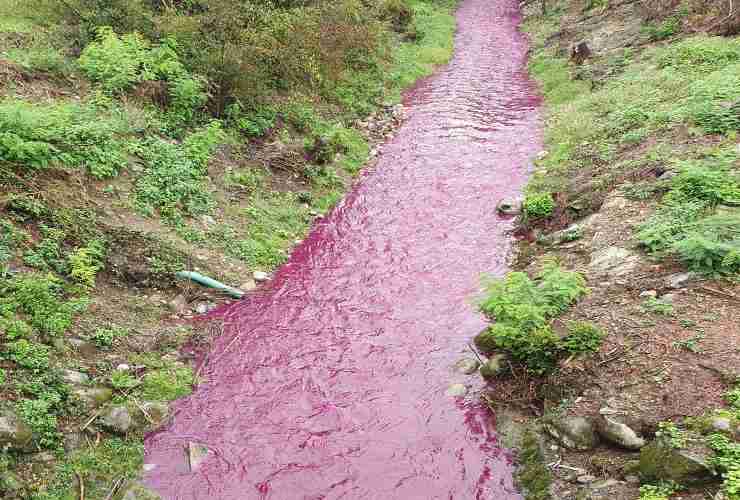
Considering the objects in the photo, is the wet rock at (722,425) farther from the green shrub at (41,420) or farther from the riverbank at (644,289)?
the green shrub at (41,420)

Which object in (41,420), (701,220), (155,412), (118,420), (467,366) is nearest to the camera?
(41,420)

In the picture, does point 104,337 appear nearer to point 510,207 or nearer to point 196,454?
point 196,454

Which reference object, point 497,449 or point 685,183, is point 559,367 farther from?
point 685,183

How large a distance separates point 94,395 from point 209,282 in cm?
305

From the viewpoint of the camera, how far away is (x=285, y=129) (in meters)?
15.2

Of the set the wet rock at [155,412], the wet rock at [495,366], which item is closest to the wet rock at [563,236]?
the wet rock at [495,366]

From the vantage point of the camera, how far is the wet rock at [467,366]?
8.57 meters

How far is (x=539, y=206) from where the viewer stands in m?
12.6

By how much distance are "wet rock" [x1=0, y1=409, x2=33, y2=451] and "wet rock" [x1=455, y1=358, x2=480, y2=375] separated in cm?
577

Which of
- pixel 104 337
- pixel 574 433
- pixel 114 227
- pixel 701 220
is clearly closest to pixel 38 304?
pixel 104 337

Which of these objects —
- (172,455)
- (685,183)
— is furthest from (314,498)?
(685,183)

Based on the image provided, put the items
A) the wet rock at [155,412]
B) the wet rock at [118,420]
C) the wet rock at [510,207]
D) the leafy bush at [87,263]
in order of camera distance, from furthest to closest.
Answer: the wet rock at [510,207]
the leafy bush at [87,263]
the wet rock at [155,412]
the wet rock at [118,420]

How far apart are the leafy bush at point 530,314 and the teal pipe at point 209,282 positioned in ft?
14.5

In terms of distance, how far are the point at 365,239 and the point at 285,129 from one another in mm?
4736
